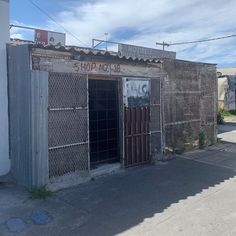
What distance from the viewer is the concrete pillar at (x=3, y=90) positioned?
7398 mm

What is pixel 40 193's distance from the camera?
263 inches

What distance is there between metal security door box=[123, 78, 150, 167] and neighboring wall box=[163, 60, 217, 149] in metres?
1.02

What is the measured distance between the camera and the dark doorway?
874 centimetres

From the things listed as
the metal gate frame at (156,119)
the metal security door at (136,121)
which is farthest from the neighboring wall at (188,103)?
the metal security door at (136,121)

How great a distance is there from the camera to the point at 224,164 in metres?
9.66

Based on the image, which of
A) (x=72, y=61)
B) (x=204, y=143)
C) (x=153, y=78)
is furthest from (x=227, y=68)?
(x=72, y=61)

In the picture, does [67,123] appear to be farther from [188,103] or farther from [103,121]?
[188,103]

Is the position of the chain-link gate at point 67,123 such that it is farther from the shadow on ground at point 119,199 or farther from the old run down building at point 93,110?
the shadow on ground at point 119,199

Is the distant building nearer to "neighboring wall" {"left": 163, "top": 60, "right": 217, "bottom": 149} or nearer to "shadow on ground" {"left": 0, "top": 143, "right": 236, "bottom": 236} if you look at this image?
"neighboring wall" {"left": 163, "top": 60, "right": 217, "bottom": 149}

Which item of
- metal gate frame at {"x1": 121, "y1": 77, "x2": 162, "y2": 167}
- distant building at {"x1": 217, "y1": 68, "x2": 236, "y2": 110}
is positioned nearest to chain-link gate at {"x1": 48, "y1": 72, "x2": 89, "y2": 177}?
metal gate frame at {"x1": 121, "y1": 77, "x2": 162, "y2": 167}

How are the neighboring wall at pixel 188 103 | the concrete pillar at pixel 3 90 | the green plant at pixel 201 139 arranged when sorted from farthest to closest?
1. the green plant at pixel 201 139
2. the neighboring wall at pixel 188 103
3. the concrete pillar at pixel 3 90

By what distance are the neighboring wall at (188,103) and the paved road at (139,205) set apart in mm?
2223

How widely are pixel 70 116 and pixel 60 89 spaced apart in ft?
2.12

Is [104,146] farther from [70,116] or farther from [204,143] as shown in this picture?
[204,143]
